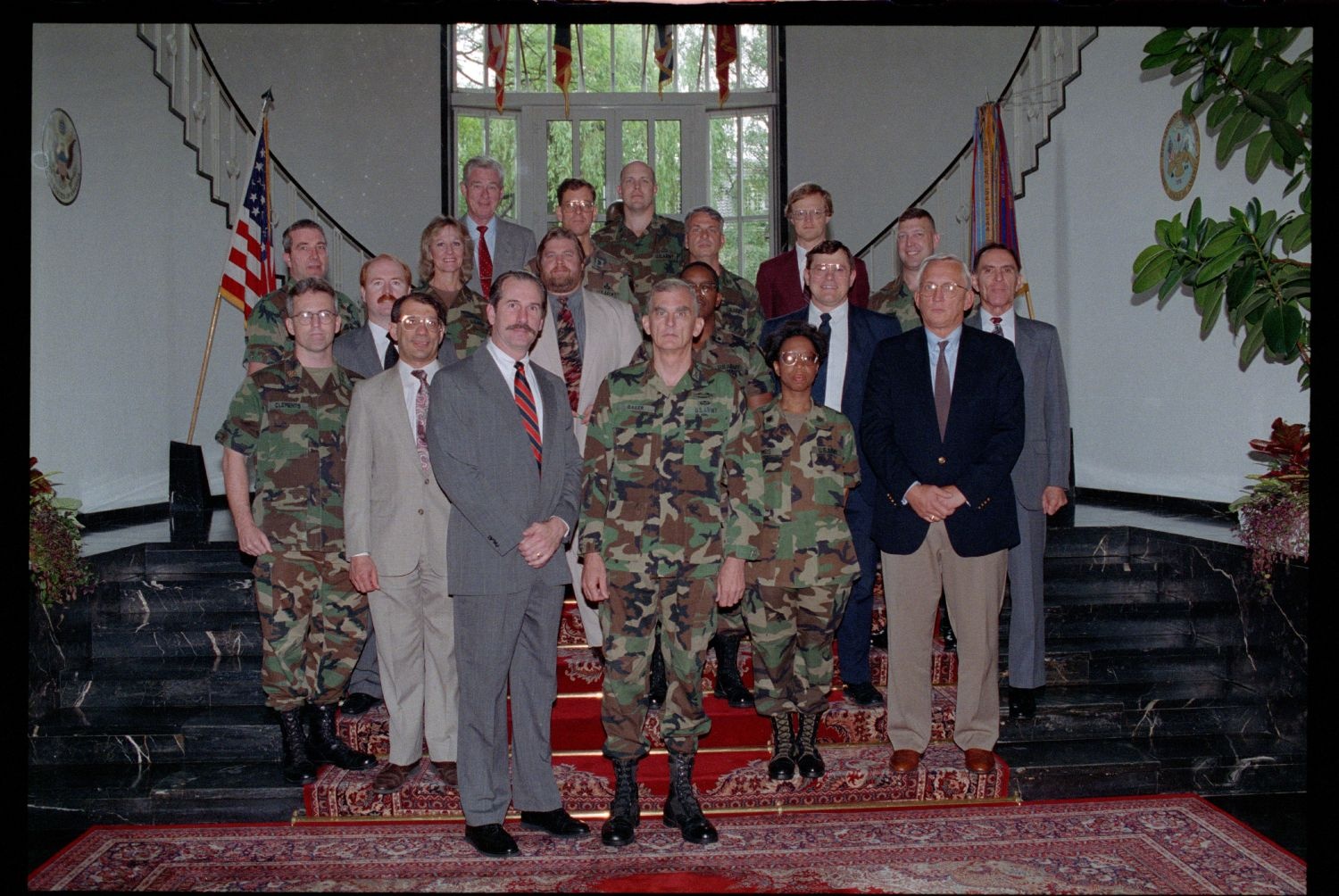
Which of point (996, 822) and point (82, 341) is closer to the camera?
point (996, 822)

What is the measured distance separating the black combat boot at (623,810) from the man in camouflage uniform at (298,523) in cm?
100

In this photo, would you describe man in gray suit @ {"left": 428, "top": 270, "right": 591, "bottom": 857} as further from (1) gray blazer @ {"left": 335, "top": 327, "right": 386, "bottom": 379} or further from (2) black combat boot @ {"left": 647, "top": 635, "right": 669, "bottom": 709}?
(1) gray blazer @ {"left": 335, "top": 327, "right": 386, "bottom": 379}

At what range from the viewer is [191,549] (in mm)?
5059

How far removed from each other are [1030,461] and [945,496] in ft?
2.01

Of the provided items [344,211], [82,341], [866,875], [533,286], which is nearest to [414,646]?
[533,286]

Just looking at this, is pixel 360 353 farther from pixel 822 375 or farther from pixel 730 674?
pixel 730 674

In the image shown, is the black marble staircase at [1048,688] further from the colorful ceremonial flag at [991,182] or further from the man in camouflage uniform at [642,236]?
the colorful ceremonial flag at [991,182]

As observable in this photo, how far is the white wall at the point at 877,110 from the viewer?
33.2 ft

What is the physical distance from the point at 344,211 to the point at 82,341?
3.84 meters

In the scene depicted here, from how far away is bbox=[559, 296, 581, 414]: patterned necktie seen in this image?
437cm

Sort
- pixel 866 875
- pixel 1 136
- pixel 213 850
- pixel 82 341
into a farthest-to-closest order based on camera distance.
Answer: pixel 82 341 < pixel 213 850 < pixel 866 875 < pixel 1 136

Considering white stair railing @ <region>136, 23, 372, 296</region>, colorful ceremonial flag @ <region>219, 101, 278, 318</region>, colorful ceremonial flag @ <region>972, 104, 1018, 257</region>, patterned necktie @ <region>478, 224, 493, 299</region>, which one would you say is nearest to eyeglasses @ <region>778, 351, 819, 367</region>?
patterned necktie @ <region>478, 224, 493, 299</region>

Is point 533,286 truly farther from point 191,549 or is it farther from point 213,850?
point 191,549

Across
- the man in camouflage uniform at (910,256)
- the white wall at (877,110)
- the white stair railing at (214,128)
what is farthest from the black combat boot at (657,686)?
the white wall at (877,110)
